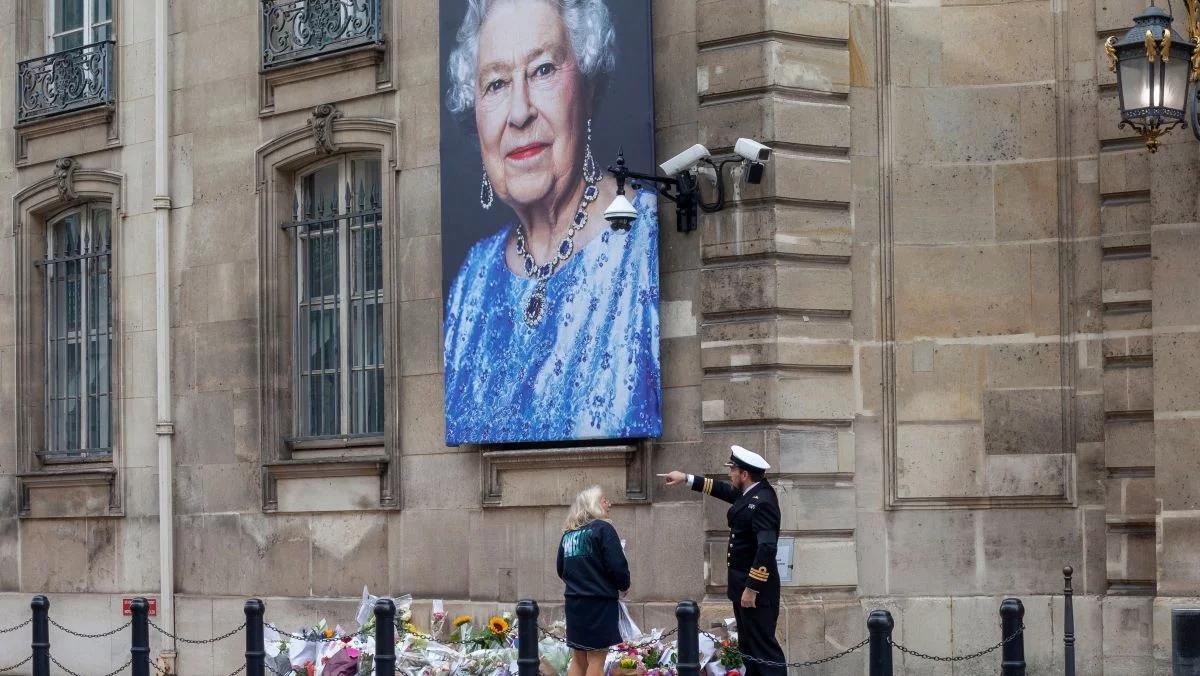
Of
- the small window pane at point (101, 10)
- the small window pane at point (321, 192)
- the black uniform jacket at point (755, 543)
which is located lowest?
the black uniform jacket at point (755, 543)

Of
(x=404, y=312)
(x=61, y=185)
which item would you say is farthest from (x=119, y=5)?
(x=404, y=312)

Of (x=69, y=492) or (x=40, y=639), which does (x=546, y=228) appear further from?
(x=69, y=492)

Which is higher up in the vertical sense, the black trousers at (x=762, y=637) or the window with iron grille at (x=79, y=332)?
the window with iron grille at (x=79, y=332)

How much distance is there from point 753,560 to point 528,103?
4.93m

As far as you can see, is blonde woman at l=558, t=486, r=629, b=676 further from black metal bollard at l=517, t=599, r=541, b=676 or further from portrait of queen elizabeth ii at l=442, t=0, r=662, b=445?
portrait of queen elizabeth ii at l=442, t=0, r=662, b=445

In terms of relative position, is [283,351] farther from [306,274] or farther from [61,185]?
[61,185]

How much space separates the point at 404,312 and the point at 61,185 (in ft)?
17.4

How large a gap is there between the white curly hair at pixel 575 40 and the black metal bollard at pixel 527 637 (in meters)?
5.29

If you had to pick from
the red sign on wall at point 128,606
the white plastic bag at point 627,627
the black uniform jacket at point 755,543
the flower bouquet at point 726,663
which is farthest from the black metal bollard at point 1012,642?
the red sign on wall at point 128,606

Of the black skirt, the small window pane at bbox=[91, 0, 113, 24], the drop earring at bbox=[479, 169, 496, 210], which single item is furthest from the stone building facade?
the small window pane at bbox=[91, 0, 113, 24]

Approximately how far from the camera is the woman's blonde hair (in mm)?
14258

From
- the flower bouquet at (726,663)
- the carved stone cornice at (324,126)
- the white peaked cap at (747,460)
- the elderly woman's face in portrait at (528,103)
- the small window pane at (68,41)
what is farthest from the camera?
the small window pane at (68,41)

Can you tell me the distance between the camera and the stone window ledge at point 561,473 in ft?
53.1

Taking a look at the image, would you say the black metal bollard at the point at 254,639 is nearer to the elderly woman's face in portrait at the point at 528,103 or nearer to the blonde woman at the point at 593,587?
the blonde woman at the point at 593,587
